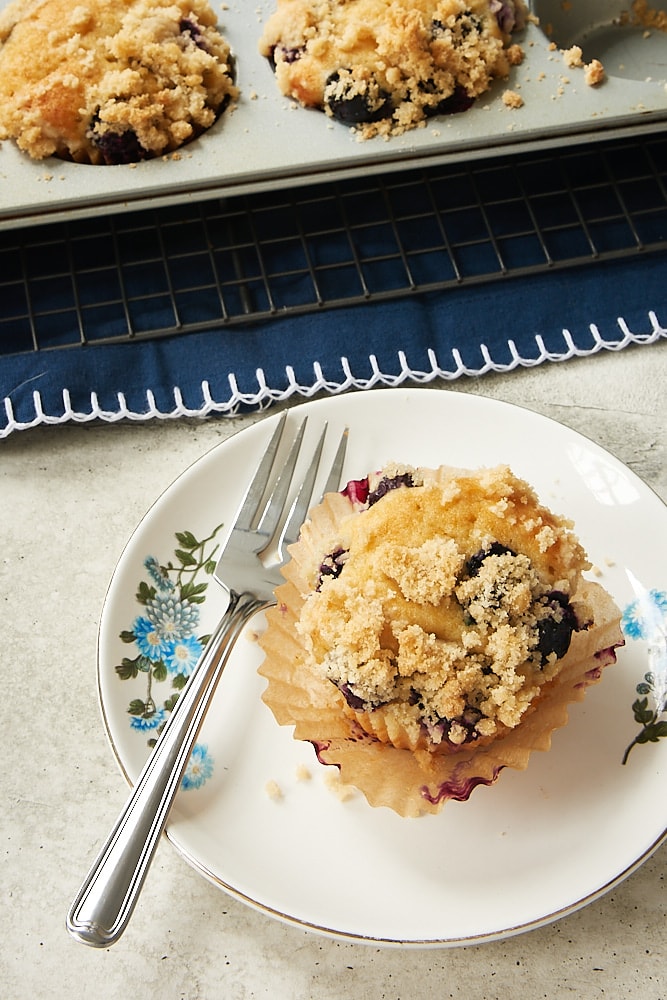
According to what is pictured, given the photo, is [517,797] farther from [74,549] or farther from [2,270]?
[2,270]

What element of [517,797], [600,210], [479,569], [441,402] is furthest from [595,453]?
[600,210]

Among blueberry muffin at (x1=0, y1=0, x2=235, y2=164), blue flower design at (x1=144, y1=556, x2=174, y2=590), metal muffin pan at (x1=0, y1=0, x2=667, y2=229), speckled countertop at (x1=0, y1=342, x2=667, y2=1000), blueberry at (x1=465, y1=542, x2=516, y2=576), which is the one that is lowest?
speckled countertop at (x1=0, y1=342, x2=667, y2=1000)

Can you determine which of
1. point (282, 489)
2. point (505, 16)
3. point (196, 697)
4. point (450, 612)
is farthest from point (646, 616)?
point (505, 16)

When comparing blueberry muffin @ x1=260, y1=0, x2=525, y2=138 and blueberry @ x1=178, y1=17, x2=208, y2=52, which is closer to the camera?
blueberry muffin @ x1=260, y1=0, x2=525, y2=138

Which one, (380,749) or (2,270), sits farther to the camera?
(2,270)

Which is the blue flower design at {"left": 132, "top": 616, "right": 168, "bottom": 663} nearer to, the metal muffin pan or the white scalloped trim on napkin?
the white scalloped trim on napkin

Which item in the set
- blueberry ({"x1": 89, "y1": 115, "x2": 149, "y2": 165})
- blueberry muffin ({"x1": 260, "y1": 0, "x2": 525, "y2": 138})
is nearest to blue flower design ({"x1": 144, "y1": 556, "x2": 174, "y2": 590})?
blueberry ({"x1": 89, "y1": 115, "x2": 149, "y2": 165})
